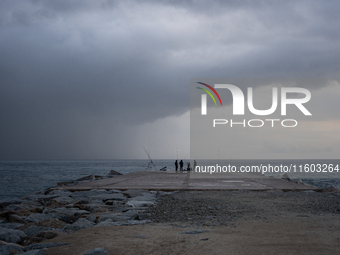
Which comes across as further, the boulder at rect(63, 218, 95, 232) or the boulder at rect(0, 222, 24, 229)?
the boulder at rect(0, 222, 24, 229)

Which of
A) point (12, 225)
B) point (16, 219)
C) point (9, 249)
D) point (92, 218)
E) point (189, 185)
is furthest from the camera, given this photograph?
point (189, 185)

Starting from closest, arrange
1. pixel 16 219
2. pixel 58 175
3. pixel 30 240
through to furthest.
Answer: pixel 30 240, pixel 16 219, pixel 58 175

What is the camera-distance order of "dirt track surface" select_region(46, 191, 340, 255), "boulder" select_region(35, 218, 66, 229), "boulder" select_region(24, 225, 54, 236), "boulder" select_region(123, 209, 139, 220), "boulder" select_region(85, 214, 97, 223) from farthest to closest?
"boulder" select_region(123, 209, 139, 220), "boulder" select_region(85, 214, 97, 223), "boulder" select_region(35, 218, 66, 229), "boulder" select_region(24, 225, 54, 236), "dirt track surface" select_region(46, 191, 340, 255)

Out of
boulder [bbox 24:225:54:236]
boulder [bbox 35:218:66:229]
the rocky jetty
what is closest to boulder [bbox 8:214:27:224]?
the rocky jetty

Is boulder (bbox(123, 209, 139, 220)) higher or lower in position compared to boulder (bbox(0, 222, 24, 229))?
higher

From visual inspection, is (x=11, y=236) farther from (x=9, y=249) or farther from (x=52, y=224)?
(x=52, y=224)

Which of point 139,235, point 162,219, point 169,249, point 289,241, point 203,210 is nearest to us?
point 169,249

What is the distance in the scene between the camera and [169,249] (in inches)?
119

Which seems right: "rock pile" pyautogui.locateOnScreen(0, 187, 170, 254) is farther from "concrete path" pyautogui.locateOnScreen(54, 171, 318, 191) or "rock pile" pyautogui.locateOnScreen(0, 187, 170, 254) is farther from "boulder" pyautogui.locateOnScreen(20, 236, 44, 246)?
"concrete path" pyautogui.locateOnScreen(54, 171, 318, 191)

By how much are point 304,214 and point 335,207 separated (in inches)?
50.9

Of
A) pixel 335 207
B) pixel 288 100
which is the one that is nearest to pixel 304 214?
pixel 335 207

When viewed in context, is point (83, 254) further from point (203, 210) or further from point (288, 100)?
point (288, 100)

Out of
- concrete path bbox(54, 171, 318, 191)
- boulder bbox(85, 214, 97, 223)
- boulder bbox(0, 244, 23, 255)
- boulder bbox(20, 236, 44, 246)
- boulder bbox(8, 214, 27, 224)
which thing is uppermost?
boulder bbox(0, 244, 23, 255)

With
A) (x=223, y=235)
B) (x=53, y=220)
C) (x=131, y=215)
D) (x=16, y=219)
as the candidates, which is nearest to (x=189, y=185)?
(x=131, y=215)
